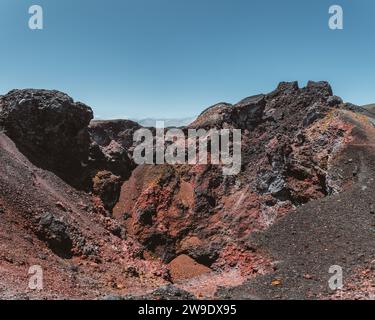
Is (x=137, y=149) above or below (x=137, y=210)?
above

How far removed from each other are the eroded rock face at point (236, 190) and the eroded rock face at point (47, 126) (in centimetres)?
644

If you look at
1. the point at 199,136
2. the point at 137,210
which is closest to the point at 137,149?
the point at 199,136

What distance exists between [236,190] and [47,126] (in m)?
19.1

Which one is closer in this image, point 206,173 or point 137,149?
point 206,173

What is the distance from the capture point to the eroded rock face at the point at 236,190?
36.7m

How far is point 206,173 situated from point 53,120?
1596cm

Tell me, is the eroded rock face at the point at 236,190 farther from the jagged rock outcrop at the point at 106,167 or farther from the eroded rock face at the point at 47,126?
the eroded rock face at the point at 47,126

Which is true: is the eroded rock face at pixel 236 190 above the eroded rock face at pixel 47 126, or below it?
below

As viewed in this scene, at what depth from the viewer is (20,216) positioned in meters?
27.1

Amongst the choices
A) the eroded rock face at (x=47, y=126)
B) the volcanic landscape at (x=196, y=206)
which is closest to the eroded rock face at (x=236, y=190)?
the volcanic landscape at (x=196, y=206)

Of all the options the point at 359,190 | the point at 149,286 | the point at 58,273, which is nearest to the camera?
the point at 58,273

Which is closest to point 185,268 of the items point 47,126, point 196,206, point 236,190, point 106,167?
point 196,206

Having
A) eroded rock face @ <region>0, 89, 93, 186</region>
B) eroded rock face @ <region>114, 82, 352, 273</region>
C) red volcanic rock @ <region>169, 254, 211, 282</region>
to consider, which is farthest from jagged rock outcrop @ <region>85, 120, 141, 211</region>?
red volcanic rock @ <region>169, 254, 211, 282</region>
